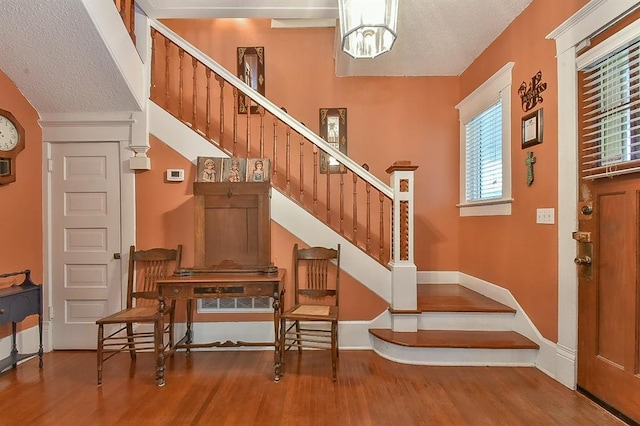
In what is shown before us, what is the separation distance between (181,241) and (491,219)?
317 cm

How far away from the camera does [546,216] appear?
2809mm

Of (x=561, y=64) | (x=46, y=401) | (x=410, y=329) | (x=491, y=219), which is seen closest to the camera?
(x=46, y=401)

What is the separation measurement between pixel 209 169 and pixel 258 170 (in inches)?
16.9

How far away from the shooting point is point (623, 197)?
7.31 feet

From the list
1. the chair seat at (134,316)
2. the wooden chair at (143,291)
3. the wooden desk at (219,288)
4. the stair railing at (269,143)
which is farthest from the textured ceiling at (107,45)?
the chair seat at (134,316)

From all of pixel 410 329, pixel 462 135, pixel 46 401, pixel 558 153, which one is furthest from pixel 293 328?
pixel 462 135

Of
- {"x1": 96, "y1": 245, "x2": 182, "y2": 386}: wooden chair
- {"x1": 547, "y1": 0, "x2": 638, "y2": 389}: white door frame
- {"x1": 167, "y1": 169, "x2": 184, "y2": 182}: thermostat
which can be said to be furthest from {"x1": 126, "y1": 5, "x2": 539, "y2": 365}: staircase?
{"x1": 96, "y1": 245, "x2": 182, "y2": 386}: wooden chair

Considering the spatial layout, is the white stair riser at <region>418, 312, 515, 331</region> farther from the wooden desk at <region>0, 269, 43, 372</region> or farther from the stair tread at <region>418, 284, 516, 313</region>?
the wooden desk at <region>0, 269, 43, 372</region>

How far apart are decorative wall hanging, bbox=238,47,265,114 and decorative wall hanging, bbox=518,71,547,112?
9.27 feet

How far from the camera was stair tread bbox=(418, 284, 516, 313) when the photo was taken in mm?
3230

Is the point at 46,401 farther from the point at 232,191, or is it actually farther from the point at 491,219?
the point at 491,219

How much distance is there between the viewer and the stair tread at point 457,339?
9.60 ft

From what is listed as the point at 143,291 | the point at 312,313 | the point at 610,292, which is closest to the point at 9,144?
the point at 143,291

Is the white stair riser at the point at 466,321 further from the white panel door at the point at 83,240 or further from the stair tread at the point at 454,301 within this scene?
the white panel door at the point at 83,240
